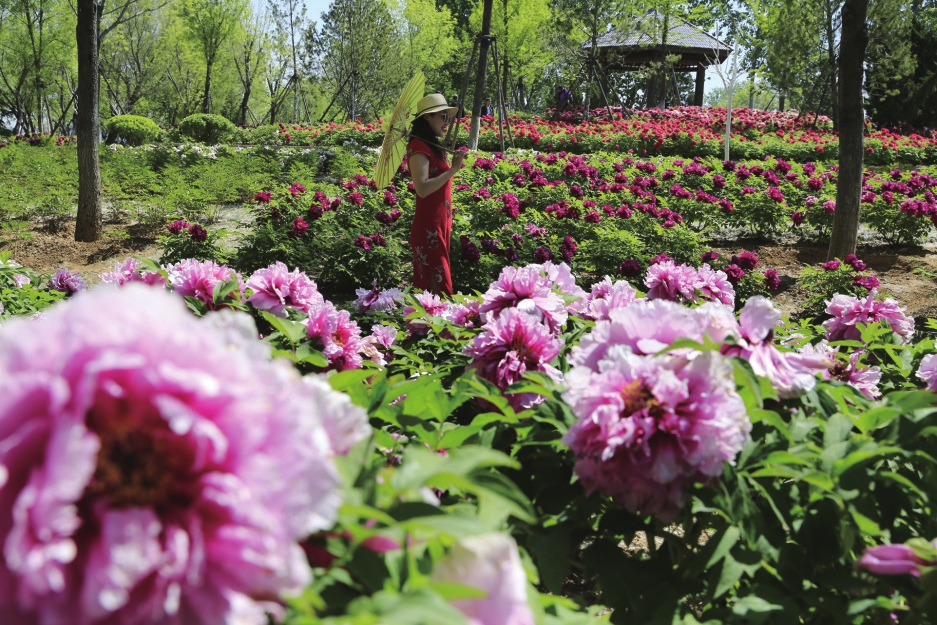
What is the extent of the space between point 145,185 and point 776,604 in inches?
471

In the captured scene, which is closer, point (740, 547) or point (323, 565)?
point (323, 565)

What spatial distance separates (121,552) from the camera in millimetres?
490

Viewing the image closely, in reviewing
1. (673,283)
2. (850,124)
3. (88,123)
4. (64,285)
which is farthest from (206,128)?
(673,283)

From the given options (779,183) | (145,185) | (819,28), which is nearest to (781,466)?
(779,183)

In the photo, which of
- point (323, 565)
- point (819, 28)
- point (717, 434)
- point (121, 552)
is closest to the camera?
point (121, 552)

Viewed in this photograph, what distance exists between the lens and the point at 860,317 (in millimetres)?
2391

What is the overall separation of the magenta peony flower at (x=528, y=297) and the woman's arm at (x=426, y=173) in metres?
2.87

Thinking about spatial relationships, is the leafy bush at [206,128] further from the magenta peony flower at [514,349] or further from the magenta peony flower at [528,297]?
the magenta peony flower at [514,349]

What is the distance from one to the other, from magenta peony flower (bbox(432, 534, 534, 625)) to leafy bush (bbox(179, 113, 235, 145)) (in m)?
22.2

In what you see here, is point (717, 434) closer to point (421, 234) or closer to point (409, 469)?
point (409, 469)

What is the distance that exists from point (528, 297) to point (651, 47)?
30.5 meters

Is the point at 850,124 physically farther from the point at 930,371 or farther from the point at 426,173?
the point at 930,371

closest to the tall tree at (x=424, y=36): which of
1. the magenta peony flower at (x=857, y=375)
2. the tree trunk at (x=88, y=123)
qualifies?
the tree trunk at (x=88, y=123)

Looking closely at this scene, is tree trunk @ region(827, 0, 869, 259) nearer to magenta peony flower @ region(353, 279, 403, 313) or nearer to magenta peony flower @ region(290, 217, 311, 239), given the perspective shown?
magenta peony flower @ region(353, 279, 403, 313)
